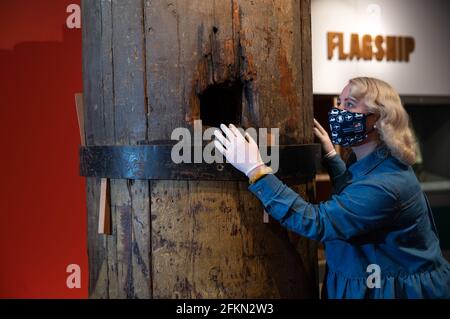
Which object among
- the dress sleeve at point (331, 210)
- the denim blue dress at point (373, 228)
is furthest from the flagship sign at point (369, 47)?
the dress sleeve at point (331, 210)

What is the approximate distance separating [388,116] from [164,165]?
0.89m

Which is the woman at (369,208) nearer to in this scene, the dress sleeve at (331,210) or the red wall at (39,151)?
the dress sleeve at (331,210)

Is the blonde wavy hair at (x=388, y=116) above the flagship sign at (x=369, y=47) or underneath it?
underneath

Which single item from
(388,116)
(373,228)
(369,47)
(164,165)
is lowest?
(373,228)

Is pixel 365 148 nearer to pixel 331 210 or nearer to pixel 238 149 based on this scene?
pixel 331 210

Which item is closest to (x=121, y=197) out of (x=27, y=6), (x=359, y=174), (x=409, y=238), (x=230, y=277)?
(x=230, y=277)

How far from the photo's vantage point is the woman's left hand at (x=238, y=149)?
1.73 m

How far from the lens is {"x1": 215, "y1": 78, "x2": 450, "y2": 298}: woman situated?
1752mm

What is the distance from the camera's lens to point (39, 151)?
3.17 m

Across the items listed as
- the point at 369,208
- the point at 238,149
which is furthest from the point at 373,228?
the point at 238,149

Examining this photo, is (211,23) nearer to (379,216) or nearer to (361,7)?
(379,216)

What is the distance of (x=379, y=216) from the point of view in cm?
177

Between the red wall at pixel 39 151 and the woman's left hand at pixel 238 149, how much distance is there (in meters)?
1.75

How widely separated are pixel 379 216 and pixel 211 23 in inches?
37.0
